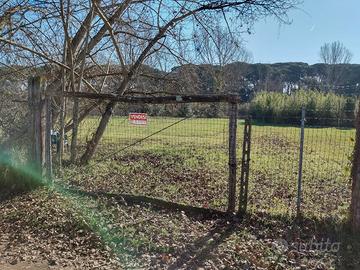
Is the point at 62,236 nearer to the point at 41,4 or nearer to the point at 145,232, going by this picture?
the point at 145,232

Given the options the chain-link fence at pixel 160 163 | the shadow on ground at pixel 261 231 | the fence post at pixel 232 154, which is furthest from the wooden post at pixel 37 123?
the fence post at pixel 232 154

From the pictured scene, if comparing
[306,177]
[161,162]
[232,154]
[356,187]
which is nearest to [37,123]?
[232,154]

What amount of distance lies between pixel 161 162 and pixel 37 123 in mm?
4203

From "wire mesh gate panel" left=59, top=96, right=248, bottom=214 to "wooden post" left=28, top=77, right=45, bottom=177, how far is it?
89cm

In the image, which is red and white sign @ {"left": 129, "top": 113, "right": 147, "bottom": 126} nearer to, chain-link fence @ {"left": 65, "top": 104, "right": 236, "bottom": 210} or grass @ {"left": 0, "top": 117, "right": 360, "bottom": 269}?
chain-link fence @ {"left": 65, "top": 104, "right": 236, "bottom": 210}

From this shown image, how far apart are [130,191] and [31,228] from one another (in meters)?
2.27

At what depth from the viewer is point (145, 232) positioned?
5246 mm

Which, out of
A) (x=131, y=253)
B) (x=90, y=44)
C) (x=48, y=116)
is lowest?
(x=131, y=253)

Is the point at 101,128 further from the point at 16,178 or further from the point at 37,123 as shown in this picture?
the point at 16,178

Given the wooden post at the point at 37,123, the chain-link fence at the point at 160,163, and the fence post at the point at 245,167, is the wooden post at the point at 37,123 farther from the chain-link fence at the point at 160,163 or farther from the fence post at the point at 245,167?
the fence post at the point at 245,167

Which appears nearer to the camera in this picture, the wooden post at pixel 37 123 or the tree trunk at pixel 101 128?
the wooden post at pixel 37 123

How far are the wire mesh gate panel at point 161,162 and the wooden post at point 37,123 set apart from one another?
885mm

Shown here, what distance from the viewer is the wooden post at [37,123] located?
7.48m

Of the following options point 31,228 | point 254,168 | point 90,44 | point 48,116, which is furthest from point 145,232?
point 90,44
